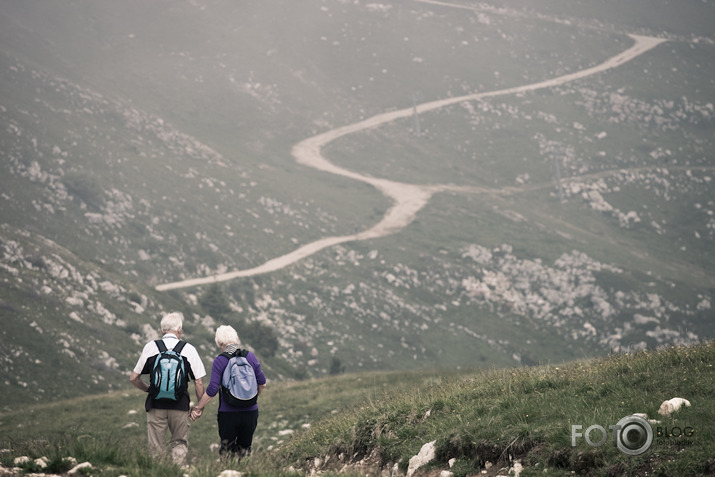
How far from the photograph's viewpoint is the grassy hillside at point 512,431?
8.40 meters

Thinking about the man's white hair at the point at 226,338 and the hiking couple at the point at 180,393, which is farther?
the man's white hair at the point at 226,338

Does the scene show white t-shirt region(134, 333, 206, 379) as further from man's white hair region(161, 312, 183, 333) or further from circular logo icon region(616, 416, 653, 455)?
circular logo icon region(616, 416, 653, 455)

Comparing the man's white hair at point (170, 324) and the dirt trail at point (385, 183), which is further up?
the man's white hair at point (170, 324)

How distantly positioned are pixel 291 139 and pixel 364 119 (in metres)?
16.9

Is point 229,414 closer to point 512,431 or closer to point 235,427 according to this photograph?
point 235,427

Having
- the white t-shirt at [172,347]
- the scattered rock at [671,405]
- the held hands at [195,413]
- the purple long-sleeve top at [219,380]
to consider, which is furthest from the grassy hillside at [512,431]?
the white t-shirt at [172,347]

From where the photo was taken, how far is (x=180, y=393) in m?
10.3

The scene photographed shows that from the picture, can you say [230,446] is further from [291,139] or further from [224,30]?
[224,30]

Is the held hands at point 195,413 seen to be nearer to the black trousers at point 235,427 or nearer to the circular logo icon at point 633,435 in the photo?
the black trousers at point 235,427

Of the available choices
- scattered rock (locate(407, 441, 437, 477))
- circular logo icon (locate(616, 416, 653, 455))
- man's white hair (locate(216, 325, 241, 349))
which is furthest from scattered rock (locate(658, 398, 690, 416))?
man's white hair (locate(216, 325, 241, 349))

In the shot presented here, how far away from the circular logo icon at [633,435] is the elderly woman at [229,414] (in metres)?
5.35

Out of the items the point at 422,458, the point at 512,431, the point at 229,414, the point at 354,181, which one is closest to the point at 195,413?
the point at 229,414

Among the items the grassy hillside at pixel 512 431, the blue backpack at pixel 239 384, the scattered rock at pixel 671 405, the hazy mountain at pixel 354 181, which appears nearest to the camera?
the grassy hillside at pixel 512 431

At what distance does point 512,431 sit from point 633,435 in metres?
1.87
